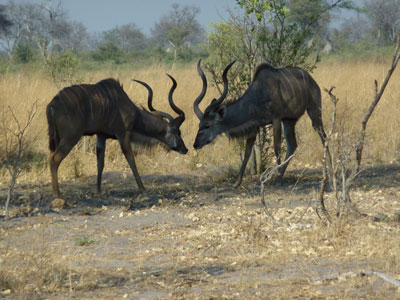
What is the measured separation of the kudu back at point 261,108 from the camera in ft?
23.6

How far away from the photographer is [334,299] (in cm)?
331

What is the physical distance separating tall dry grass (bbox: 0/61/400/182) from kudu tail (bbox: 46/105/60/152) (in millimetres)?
1141

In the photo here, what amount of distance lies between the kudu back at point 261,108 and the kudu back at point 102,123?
0.42m

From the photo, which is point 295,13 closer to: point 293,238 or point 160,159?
point 160,159

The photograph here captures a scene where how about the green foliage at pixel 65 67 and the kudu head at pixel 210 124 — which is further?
the green foliage at pixel 65 67

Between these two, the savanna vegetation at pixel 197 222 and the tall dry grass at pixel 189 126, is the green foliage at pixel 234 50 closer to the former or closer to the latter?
the savanna vegetation at pixel 197 222

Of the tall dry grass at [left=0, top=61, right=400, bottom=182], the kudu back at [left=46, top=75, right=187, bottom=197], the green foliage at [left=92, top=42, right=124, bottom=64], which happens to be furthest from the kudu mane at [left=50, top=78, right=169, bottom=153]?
the green foliage at [left=92, top=42, right=124, bottom=64]

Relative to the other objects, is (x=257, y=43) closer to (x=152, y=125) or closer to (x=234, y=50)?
(x=234, y=50)

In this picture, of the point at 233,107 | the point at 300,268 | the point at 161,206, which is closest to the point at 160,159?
the point at 233,107

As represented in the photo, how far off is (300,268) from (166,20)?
5458cm

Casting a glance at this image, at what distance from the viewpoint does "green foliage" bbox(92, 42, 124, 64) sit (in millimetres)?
26991

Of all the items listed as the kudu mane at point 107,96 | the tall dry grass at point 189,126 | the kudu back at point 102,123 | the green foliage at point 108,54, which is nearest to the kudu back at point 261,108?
the tall dry grass at point 189,126

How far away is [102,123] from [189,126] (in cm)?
324

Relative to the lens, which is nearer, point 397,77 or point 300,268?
point 300,268
